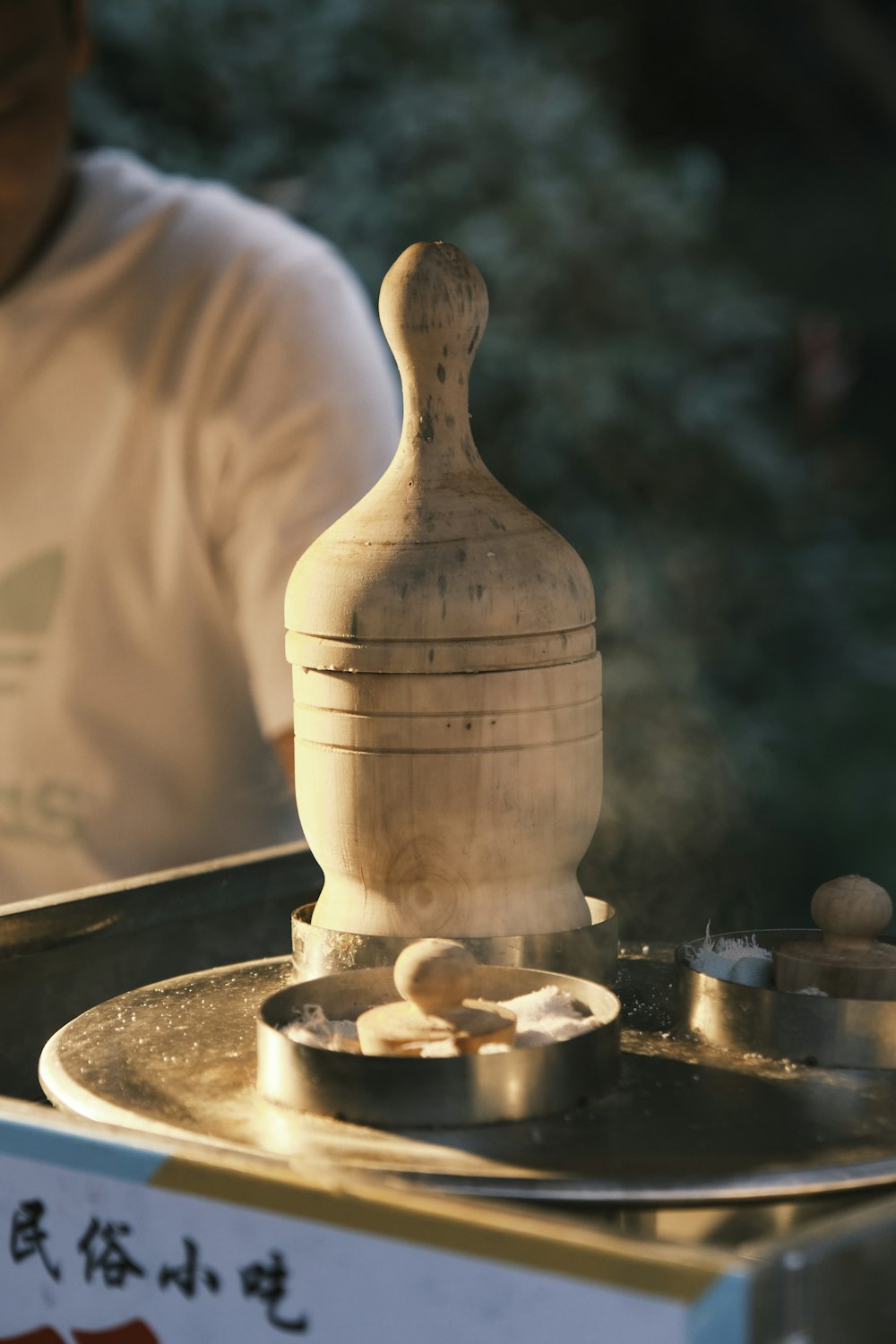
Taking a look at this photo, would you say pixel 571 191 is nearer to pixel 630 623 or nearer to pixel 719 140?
pixel 719 140

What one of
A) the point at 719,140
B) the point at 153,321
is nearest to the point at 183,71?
the point at 719,140

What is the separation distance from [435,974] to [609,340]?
3587 mm

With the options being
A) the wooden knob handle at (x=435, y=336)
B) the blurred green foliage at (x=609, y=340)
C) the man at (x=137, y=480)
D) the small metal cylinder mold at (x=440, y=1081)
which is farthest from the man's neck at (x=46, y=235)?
the blurred green foliage at (x=609, y=340)

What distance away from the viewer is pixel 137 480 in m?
1.68

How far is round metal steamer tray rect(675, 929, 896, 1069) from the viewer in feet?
2.41

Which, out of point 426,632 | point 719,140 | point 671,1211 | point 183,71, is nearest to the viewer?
point 671,1211

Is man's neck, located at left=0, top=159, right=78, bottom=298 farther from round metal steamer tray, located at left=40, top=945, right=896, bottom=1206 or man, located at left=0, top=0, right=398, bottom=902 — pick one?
round metal steamer tray, located at left=40, top=945, right=896, bottom=1206

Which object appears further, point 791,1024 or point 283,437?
point 283,437

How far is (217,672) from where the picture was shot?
1710 millimetres

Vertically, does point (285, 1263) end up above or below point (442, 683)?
below

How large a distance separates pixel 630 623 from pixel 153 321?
7.96 ft

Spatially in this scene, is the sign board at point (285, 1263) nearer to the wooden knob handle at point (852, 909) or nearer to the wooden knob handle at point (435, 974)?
the wooden knob handle at point (435, 974)

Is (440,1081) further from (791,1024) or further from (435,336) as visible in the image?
(435,336)

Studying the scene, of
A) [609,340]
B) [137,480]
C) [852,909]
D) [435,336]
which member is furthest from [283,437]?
[609,340]
